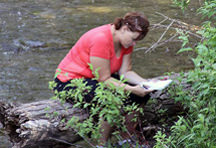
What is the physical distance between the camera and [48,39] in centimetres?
698

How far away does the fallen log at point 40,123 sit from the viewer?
313 cm

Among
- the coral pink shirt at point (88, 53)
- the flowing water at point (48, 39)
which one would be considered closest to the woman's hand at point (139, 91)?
the coral pink shirt at point (88, 53)

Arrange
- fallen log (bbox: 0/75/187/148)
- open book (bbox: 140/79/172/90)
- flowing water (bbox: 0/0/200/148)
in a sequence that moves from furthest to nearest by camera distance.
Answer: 1. flowing water (bbox: 0/0/200/148)
2. open book (bbox: 140/79/172/90)
3. fallen log (bbox: 0/75/187/148)

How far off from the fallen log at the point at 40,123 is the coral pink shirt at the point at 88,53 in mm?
313

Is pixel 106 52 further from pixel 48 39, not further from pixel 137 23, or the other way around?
pixel 48 39

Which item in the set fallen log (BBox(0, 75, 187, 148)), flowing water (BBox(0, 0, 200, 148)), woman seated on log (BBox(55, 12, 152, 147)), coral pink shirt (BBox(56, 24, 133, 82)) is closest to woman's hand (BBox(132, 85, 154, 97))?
woman seated on log (BBox(55, 12, 152, 147))

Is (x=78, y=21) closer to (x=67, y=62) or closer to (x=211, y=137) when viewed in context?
(x=67, y=62)

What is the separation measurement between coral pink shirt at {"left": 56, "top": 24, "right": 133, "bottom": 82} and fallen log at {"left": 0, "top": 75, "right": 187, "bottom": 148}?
0.31 m

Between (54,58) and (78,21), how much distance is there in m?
2.06

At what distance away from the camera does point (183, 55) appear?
6.49 metres

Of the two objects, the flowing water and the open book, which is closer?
the open book

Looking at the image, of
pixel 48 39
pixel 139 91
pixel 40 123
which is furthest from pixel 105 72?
pixel 48 39

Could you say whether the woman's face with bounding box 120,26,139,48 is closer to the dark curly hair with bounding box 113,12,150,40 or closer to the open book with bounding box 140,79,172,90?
the dark curly hair with bounding box 113,12,150,40

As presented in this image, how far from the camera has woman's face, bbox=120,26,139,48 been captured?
3.37m
